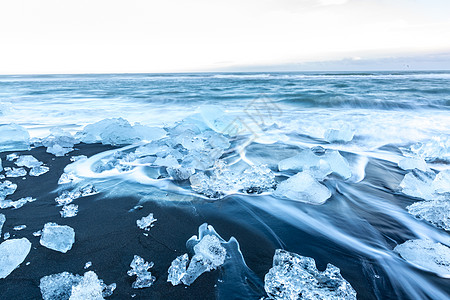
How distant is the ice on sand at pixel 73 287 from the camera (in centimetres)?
113

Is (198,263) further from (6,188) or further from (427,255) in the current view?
(6,188)

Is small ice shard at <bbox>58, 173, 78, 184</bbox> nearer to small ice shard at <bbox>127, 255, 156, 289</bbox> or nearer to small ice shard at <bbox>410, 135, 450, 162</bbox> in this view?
small ice shard at <bbox>127, 255, 156, 289</bbox>

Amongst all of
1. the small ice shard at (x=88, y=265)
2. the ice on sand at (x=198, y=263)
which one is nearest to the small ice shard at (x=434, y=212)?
the ice on sand at (x=198, y=263)

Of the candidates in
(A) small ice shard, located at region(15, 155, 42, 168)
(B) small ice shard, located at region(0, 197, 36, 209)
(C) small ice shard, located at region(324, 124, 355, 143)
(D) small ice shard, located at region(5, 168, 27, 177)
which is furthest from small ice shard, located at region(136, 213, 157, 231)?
(C) small ice shard, located at region(324, 124, 355, 143)

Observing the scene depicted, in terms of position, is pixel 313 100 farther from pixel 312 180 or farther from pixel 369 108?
pixel 312 180

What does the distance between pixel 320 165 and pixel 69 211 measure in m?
2.48

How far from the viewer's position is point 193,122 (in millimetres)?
5152

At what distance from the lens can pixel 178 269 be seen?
1356 mm

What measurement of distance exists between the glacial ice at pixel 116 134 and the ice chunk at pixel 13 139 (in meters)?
0.76

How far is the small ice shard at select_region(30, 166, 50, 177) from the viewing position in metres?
2.70

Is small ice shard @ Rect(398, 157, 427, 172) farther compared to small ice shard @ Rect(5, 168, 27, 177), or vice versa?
small ice shard @ Rect(398, 157, 427, 172)

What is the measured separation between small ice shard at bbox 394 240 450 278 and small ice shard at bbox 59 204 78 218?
2.39 meters

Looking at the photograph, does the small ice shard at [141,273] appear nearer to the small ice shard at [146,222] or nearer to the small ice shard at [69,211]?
the small ice shard at [146,222]

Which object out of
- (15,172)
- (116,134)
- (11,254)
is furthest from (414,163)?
(15,172)
